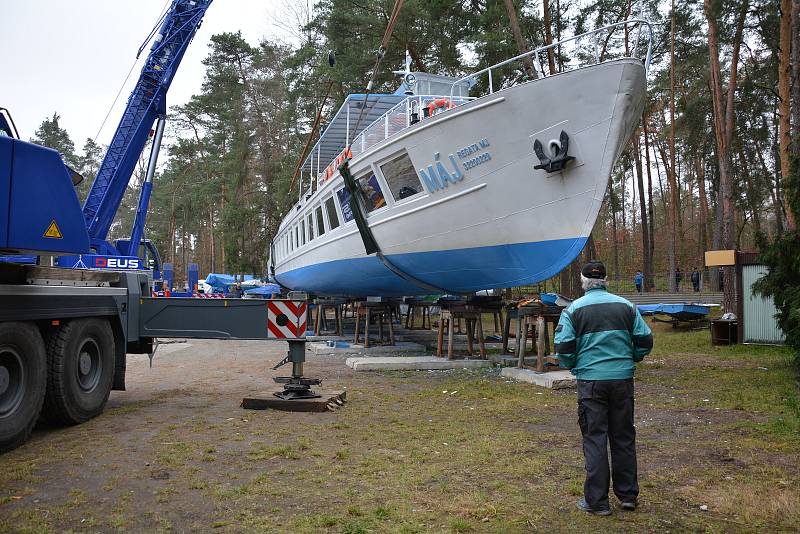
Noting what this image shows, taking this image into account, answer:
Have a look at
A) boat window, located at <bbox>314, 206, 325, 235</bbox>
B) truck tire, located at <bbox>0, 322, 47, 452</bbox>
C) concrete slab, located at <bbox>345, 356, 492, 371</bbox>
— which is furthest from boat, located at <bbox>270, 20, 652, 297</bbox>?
truck tire, located at <bbox>0, 322, 47, 452</bbox>

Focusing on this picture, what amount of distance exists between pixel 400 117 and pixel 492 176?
2.96 metres

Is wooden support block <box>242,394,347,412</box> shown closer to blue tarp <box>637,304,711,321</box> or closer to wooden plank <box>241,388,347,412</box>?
wooden plank <box>241,388,347,412</box>

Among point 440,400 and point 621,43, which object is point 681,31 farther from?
point 440,400

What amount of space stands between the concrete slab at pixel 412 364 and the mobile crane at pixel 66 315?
118 inches

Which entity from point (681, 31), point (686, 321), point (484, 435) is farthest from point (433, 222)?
point (681, 31)

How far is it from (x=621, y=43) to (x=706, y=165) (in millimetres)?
8029

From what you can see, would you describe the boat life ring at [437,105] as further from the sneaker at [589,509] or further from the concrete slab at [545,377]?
the sneaker at [589,509]

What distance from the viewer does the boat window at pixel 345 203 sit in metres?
11.4

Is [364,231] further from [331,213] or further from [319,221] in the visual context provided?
[319,221]

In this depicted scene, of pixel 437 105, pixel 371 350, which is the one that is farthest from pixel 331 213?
pixel 437 105

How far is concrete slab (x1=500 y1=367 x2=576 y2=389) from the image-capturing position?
26.0 ft

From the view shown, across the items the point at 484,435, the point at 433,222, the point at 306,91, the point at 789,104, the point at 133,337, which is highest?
the point at 306,91

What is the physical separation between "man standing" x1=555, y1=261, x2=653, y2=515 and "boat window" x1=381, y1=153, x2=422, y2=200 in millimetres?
5951

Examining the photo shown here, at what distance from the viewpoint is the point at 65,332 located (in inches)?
225
